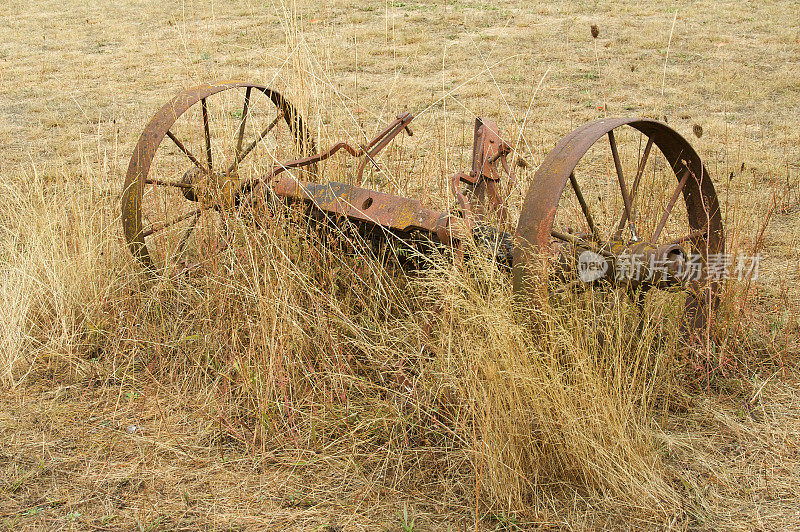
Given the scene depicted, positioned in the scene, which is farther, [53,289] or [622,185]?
[53,289]

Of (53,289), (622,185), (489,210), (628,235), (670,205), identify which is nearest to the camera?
(622,185)

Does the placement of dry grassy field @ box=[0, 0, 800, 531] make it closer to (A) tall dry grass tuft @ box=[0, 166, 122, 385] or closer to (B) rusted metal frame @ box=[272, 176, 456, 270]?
(A) tall dry grass tuft @ box=[0, 166, 122, 385]

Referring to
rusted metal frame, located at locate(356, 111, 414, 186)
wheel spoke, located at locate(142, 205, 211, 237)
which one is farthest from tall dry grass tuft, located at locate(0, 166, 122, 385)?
rusted metal frame, located at locate(356, 111, 414, 186)

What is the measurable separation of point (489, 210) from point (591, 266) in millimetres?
739

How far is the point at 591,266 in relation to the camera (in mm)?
2980

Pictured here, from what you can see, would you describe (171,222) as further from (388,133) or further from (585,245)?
(585,245)

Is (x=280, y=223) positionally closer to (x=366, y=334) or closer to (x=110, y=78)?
(x=366, y=334)

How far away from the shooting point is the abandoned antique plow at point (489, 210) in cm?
279

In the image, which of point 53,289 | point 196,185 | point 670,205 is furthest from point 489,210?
point 53,289

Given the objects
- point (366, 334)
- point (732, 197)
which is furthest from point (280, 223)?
point (732, 197)

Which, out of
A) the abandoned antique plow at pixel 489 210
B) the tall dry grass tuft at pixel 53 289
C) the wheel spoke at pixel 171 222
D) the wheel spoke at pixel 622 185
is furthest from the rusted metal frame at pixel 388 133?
the tall dry grass tuft at pixel 53 289

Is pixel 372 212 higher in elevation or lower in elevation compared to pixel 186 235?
higher

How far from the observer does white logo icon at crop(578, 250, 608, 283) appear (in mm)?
2971

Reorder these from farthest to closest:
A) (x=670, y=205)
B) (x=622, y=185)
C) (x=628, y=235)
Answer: (x=628, y=235) → (x=670, y=205) → (x=622, y=185)
